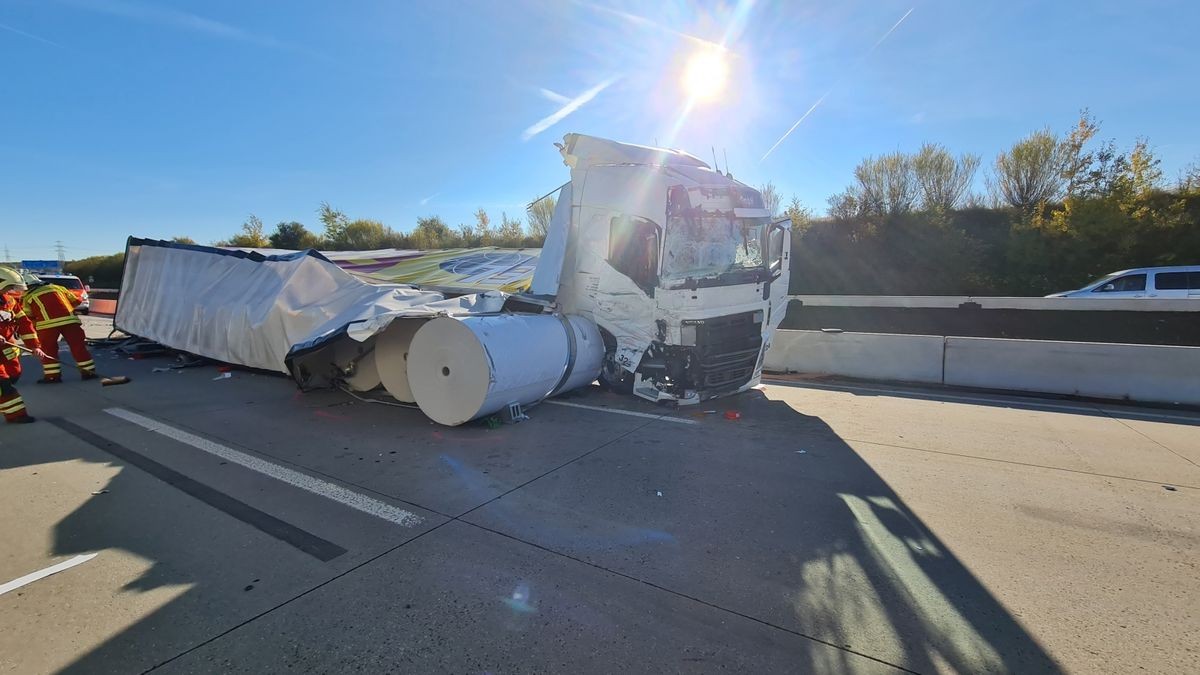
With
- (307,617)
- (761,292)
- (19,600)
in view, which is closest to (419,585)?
(307,617)

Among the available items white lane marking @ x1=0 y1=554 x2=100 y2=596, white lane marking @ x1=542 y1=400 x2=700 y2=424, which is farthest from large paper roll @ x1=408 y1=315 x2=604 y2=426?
white lane marking @ x1=0 y1=554 x2=100 y2=596

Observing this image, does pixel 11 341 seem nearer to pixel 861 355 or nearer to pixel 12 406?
pixel 12 406

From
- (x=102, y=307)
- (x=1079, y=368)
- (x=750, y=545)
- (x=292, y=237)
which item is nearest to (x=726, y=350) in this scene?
(x=750, y=545)

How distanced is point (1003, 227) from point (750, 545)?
2639 centimetres

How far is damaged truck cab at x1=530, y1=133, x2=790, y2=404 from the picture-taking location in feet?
20.8

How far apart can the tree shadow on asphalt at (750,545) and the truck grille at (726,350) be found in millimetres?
1282

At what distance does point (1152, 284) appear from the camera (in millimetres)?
12227

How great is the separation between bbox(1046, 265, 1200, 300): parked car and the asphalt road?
8.95 m

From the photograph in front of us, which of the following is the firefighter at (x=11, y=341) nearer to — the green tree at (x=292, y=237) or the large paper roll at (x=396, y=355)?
the large paper roll at (x=396, y=355)

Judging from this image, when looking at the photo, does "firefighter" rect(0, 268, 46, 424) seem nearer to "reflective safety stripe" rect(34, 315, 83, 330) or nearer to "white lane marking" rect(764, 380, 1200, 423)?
"reflective safety stripe" rect(34, 315, 83, 330)

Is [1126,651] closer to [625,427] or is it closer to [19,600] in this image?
[625,427]

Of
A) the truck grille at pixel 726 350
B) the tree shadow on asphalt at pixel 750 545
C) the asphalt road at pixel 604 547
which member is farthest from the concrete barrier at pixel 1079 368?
the tree shadow on asphalt at pixel 750 545

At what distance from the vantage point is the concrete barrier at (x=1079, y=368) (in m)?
6.80

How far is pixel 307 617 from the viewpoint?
2613 mm
